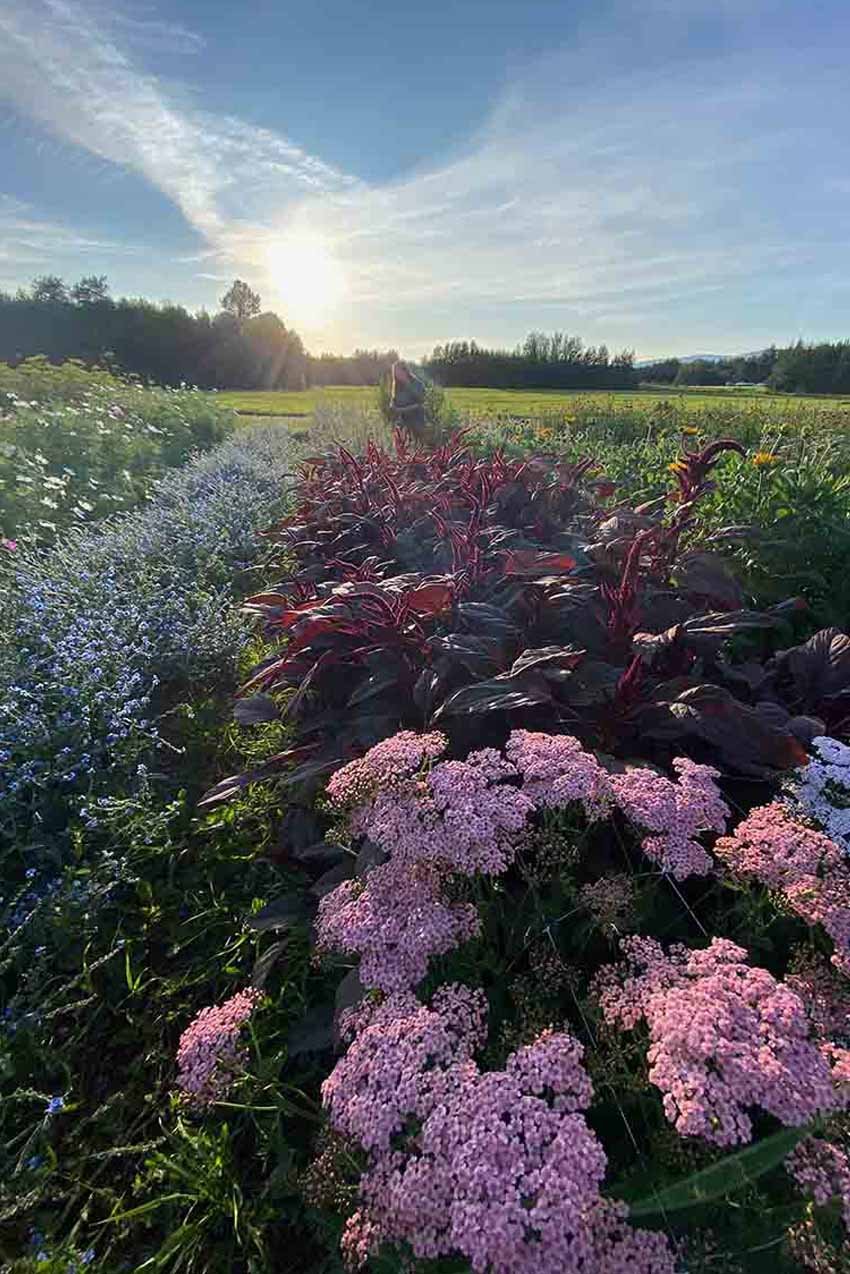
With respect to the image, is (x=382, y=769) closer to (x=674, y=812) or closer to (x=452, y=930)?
(x=452, y=930)

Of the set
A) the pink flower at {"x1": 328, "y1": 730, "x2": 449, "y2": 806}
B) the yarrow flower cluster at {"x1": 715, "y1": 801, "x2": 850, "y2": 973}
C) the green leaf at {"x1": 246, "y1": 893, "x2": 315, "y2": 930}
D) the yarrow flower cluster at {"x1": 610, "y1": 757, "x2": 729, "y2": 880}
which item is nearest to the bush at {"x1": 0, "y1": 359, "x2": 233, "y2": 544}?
the green leaf at {"x1": 246, "y1": 893, "x2": 315, "y2": 930}

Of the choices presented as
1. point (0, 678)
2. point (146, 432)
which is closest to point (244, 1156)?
point (0, 678)

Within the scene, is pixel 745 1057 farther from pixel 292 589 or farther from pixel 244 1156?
pixel 292 589

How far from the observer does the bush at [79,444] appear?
506 cm

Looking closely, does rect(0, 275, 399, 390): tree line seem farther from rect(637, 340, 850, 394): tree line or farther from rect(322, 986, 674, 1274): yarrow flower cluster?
rect(322, 986, 674, 1274): yarrow flower cluster

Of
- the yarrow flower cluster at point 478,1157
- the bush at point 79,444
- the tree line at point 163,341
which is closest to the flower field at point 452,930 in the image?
the yarrow flower cluster at point 478,1157

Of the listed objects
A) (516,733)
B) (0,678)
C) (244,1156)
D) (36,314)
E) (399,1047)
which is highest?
(36,314)

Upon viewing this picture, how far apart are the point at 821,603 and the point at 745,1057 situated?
2.29 metres

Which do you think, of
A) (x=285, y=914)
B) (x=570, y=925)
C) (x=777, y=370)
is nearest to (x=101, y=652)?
(x=285, y=914)

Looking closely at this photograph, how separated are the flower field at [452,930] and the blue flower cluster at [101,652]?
3cm

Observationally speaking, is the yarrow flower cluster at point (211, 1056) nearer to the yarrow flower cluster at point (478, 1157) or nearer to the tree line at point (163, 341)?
the yarrow flower cluster at point (478, 1157)

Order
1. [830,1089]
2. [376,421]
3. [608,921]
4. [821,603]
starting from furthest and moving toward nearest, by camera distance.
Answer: [376,421], [821,603], [608,921], [830,1089]

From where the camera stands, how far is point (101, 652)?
225cm

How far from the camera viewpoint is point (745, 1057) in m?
0.69
